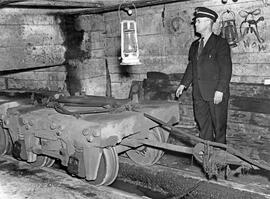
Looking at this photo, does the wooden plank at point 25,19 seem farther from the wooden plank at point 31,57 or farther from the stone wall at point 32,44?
the wooden plank at point 31,57

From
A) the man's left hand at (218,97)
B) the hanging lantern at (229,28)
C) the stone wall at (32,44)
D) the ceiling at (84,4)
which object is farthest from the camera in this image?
the stone wall at (32,44)

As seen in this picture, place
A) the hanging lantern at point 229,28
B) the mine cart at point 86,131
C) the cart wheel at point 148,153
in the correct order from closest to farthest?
the mine cart at point 86,131 → the cart wheel at point 148,153 → the hanging lantern at point 229,28

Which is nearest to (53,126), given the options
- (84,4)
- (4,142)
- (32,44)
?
(4,142)

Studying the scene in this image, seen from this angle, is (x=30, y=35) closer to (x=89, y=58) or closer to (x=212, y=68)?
(x=89, y=58)

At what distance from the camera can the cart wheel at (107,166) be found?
4375 mm

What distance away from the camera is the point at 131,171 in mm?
5422

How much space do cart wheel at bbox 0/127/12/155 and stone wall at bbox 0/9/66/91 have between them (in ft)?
4.63

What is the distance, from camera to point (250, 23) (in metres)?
5.57

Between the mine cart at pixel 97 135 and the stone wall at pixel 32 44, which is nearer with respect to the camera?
the mine cart at pixel 97 135

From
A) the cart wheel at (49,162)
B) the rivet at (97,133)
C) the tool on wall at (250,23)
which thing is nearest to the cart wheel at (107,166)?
the rivet at (97,133)

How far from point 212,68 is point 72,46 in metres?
3.68

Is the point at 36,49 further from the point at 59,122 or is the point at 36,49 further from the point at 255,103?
the point at 255,103

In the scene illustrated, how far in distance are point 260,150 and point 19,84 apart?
596 cm

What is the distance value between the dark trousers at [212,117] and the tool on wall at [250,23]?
117cm
